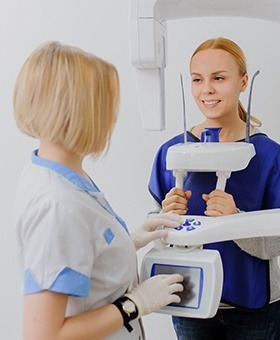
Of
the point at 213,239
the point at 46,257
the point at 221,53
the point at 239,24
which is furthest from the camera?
the point at 239,24

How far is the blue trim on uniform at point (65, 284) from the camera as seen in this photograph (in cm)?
87

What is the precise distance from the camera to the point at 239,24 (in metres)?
1.79

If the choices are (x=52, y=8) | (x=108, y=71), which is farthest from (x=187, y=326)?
(x=52, y=8)

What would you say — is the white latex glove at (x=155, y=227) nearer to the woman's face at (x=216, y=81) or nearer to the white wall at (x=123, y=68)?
the woman's face at (x=216, y=81)

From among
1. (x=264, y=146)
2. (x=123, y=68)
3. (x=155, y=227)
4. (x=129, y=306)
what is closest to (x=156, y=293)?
(x=129, y=306)

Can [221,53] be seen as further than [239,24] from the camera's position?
No

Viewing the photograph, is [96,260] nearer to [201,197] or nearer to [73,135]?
[73,135]

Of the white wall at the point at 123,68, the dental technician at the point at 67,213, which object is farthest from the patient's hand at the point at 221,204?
the white wall at the point at 123,68

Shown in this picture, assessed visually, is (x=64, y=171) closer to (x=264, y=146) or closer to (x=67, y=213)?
(x=67, y=213)

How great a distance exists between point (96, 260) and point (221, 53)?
24.5 inches

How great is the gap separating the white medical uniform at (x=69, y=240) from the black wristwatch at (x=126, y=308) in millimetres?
24

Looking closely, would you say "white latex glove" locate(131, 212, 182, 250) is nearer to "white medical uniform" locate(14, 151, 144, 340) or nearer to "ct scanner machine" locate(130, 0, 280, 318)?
"ct scanner machine" locate(130, 0, 280, 318)

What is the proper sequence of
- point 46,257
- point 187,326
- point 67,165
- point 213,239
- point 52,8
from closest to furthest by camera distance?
point 46,257 → point 67,165 → point 213,239 → point 187,326 → point 52,8

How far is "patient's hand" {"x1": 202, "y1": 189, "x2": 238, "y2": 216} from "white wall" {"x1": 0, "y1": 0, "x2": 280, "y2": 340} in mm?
690
